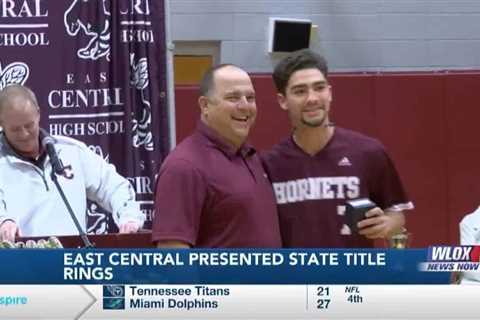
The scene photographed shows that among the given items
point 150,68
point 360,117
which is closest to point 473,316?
point 150,68

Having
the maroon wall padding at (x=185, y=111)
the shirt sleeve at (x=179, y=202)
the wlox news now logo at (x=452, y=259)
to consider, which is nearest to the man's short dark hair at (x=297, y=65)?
the shirt sleeve at (x=179, y=202)

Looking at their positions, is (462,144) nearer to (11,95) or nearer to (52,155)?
(52,155)

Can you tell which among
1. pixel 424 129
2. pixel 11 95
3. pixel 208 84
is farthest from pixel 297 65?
pixel 424 129

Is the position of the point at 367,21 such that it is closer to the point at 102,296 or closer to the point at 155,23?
the point at 155,23

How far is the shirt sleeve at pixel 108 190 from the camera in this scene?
5070mm

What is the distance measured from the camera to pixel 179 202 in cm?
373

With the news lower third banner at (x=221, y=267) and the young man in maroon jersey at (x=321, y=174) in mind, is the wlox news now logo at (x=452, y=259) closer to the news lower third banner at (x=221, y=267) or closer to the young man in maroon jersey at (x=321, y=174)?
the news lower third banner at (x=221, y=267)

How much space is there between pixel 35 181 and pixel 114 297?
1386 millimetres

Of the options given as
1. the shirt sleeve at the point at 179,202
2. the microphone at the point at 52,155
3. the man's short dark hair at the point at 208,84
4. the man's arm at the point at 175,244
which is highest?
the man's short dark hair at the point at 208,84

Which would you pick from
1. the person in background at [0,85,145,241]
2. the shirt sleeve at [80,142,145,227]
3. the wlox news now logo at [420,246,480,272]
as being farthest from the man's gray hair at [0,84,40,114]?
the wlox news now logo at [420,246,480,272]

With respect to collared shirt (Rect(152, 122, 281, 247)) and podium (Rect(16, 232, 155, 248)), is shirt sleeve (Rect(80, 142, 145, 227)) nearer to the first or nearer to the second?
podium (Rect(16, 232, 155, 248))

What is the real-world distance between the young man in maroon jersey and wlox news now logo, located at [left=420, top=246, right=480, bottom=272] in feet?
1.30

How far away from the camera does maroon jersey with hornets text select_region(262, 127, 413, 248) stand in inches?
156

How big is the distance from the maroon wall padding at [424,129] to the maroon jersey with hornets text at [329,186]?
506 cm
